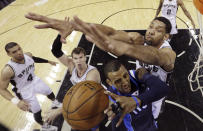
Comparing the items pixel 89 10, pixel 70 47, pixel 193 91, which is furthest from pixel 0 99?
pixel 89 10

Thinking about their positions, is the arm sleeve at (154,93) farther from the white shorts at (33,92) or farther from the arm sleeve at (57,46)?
the white shorts at (33,92)

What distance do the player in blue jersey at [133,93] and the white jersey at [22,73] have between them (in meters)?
1.73

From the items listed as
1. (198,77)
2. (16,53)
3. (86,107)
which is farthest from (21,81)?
(198,77)

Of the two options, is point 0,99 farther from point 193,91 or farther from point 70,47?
point 193,91

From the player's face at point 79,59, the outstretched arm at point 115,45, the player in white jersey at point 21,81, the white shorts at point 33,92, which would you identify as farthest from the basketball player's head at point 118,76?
the white shorts at point 33,92

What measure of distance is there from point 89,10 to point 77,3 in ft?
3.60

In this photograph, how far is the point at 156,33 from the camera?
244 cm

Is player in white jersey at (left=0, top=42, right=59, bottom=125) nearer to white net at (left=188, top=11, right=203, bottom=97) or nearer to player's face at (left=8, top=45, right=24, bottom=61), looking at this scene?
player's face at (left=8, top=45, right=24, bottom=61)

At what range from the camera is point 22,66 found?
3035mm

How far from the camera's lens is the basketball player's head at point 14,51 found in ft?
9.50

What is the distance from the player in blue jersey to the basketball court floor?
1.24 m

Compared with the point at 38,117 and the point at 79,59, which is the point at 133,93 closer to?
the point at 79,59

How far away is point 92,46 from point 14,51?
107 inches

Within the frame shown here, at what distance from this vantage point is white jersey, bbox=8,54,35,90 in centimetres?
295
